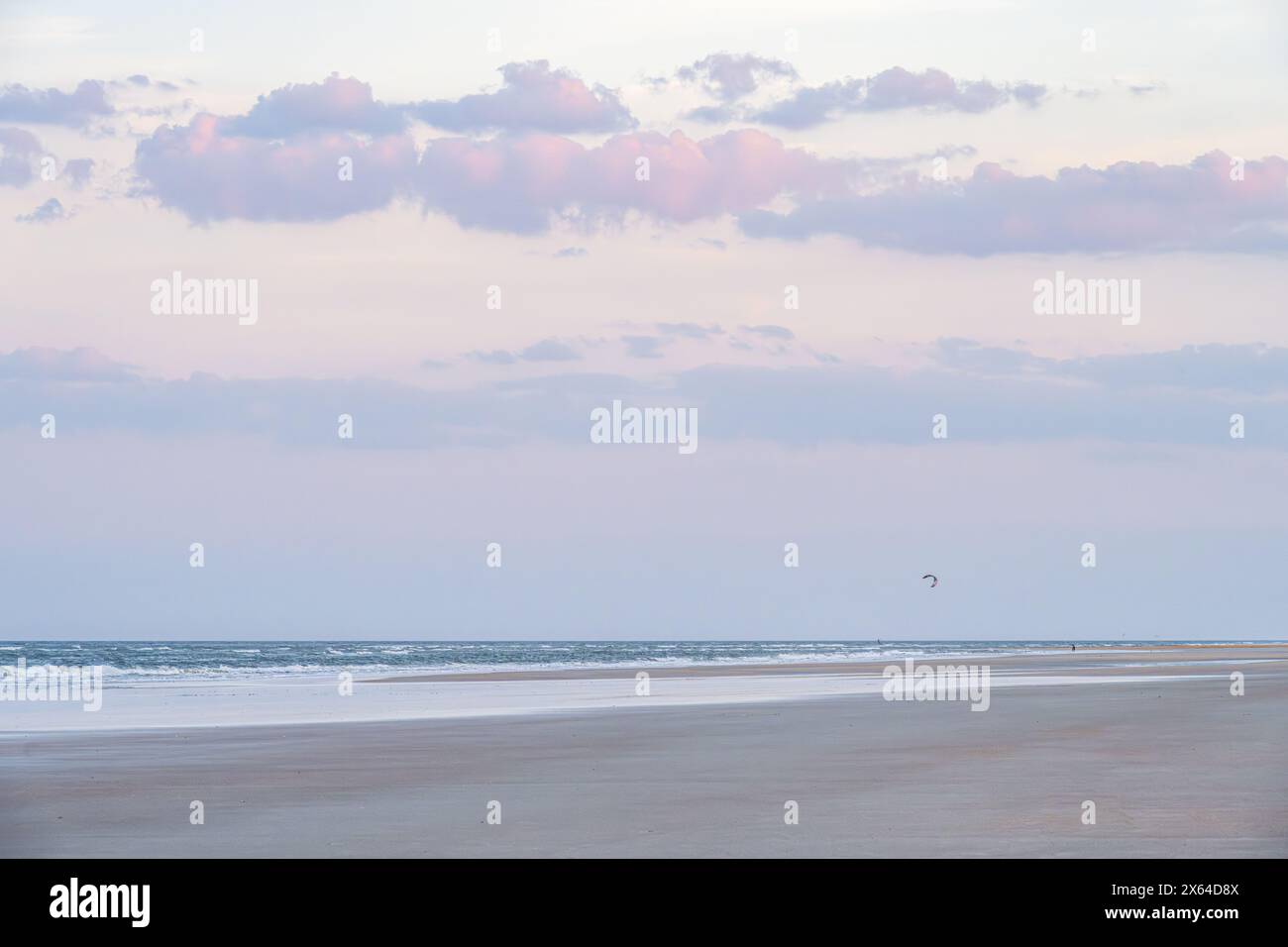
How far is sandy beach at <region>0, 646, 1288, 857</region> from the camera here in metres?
13.1

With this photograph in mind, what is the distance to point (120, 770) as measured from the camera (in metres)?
19.1

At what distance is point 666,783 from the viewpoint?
57.6ft

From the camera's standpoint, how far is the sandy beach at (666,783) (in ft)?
43.1
